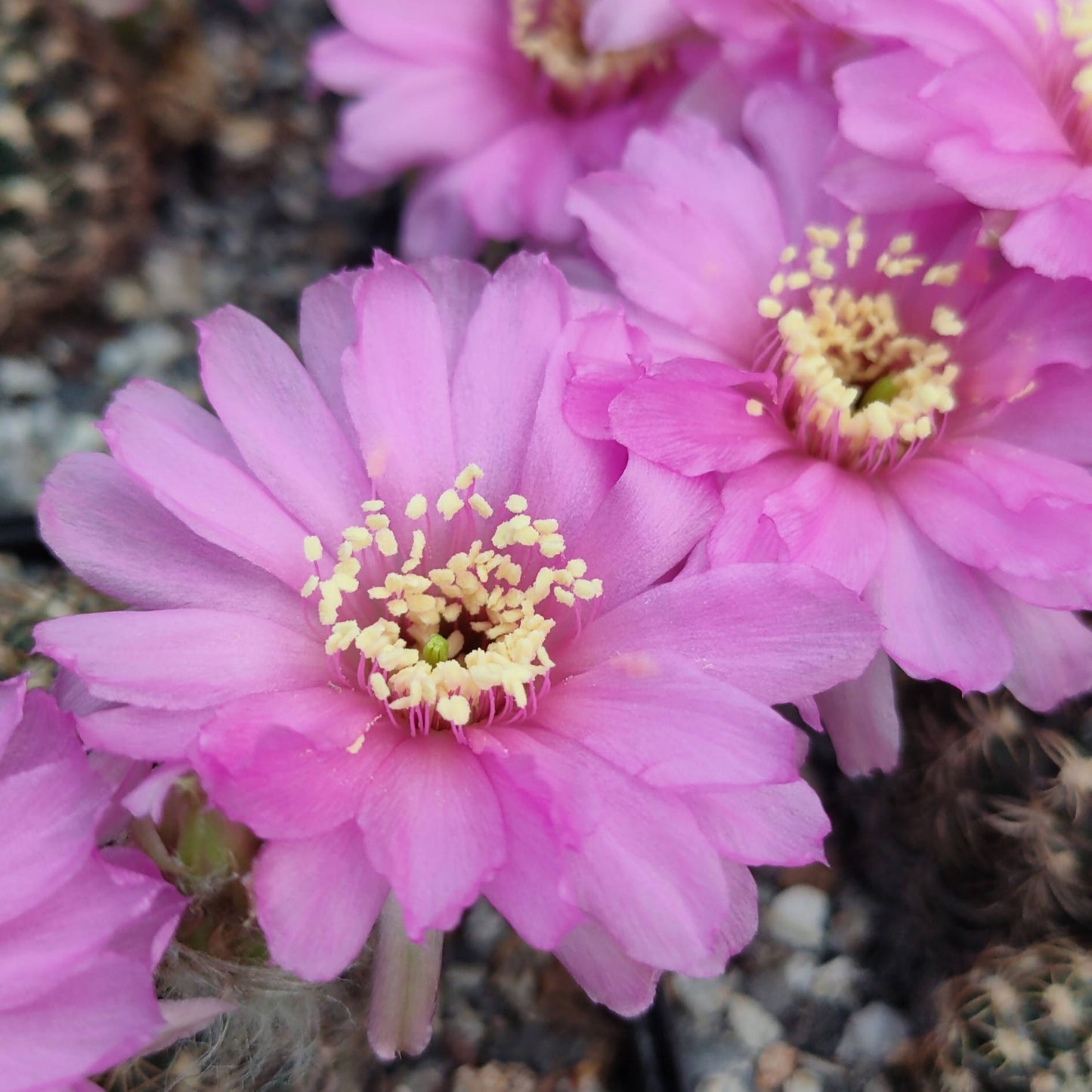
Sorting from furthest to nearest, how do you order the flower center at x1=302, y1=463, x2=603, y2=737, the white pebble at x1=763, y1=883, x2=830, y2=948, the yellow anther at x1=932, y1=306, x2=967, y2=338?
the white pebble at x1=763, y1=883, x2=830, y2=948
the yellow anther at x1=932, y1=306, x2=967, y2=338
the flower center at x1=302, y1=463, x2=603, y2=737

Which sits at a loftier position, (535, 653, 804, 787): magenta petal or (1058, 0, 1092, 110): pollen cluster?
(1058, 0, 1092, 110): pollen cluster

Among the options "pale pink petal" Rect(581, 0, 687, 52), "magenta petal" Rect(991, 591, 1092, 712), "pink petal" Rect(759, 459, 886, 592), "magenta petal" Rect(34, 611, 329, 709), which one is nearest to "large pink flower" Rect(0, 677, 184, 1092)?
"magenta petal" Rect(34, 611, 329, 709)

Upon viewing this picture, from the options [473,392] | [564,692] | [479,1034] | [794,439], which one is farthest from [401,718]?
[479,1034]

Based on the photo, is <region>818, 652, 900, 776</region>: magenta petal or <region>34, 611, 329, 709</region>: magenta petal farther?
<region>818, 652, 900, 776</region>: magenta petal

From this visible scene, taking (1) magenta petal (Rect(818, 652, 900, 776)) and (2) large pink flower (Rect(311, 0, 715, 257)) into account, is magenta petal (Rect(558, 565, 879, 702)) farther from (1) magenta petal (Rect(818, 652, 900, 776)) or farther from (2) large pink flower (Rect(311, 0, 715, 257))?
(2) large pink flower (Rect(311, 0, 715, 257))

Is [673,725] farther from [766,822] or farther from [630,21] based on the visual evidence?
[630,21]

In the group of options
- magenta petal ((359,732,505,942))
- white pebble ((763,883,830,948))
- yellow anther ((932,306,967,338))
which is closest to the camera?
magenta petal ((359,732,505,942))

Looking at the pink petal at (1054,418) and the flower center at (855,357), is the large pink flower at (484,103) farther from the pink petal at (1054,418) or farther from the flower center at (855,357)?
the pink petal at (1054,418)
